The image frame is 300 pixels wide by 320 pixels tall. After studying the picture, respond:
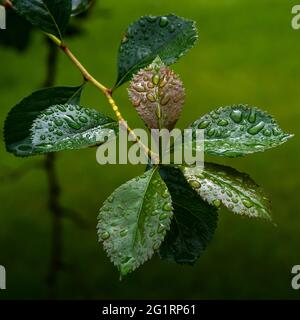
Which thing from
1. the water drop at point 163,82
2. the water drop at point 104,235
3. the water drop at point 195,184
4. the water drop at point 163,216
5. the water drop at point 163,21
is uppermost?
the water drop at point 163,21

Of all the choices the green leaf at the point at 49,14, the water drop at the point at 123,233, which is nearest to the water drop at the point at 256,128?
the water drop at the point at 123,233

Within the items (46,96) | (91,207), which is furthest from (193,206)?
(91,207)

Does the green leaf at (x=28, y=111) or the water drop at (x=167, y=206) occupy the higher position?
the green leaf at (x=28, y=111)

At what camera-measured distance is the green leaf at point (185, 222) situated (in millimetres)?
405

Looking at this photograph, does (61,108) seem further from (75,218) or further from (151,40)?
(75,218)

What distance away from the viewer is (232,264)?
3.22 m

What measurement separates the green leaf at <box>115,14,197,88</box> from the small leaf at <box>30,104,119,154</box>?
0.11 meters

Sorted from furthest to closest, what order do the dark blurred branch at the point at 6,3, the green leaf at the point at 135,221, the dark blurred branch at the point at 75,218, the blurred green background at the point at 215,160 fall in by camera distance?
the blurred green background at the point at 215,160 → the dark blurred branch at the point at 75,218 → the dark blurred branch at the point at 6,3 → the green leaf at the point at 135,221

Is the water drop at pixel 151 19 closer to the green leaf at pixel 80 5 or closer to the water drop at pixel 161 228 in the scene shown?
the green leaf at pixel 80 5

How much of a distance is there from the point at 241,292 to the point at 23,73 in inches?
103

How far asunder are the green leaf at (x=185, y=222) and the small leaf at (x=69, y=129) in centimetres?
5

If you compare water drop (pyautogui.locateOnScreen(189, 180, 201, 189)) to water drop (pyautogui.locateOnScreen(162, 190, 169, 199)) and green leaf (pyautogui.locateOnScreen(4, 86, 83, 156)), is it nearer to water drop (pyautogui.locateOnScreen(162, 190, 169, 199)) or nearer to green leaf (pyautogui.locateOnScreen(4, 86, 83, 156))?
water drop (pyautogui.locateOnScreen(162, 190, 169, 199))

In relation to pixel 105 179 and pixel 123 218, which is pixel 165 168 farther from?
pixel 105 179

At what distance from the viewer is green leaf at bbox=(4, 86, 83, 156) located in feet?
1.67
